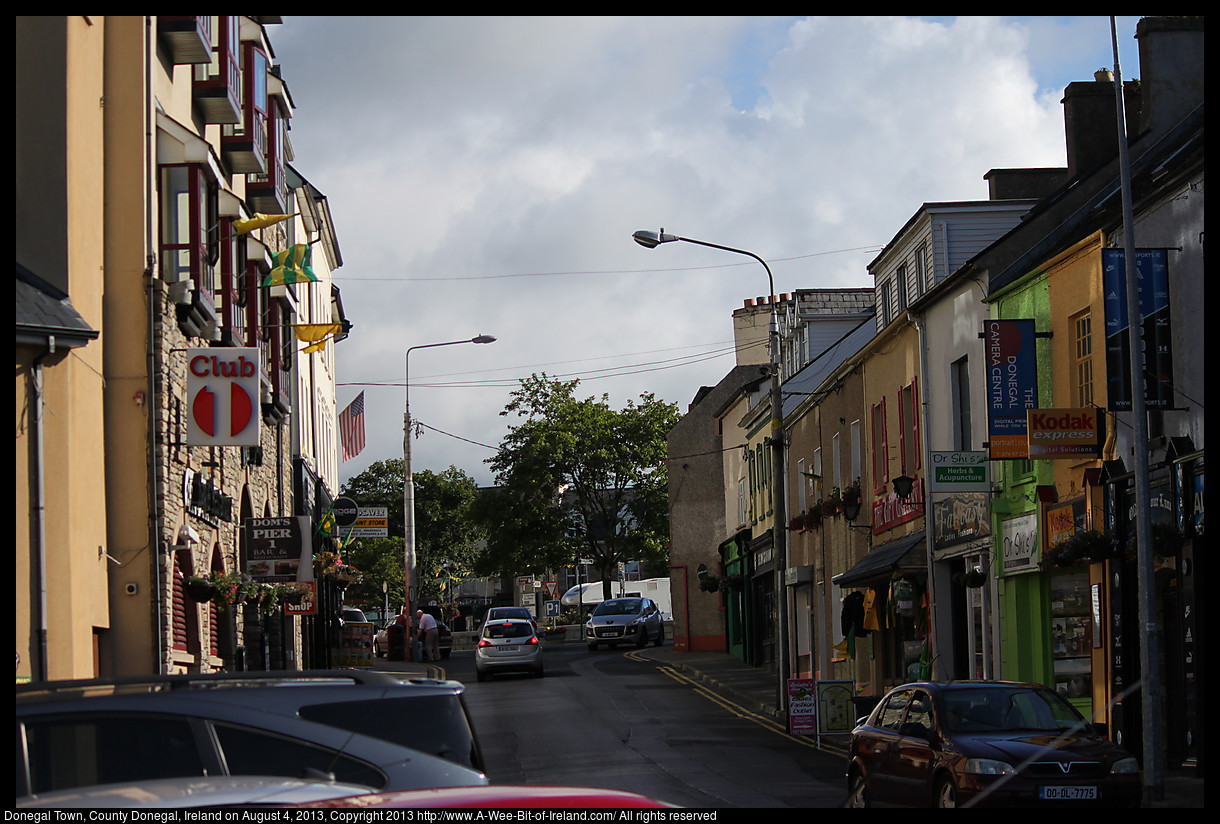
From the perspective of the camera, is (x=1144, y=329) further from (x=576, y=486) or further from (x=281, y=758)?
(x=576, y=486)

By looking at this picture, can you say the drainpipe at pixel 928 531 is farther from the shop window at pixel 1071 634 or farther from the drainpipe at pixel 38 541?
the drainpipe at pixel 38 541

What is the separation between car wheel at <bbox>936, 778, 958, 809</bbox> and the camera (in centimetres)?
1316

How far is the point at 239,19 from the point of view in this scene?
2770cm

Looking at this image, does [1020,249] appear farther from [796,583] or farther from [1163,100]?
[796,583]

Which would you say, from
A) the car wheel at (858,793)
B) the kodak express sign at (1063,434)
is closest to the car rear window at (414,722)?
the car wheel at (858,793)

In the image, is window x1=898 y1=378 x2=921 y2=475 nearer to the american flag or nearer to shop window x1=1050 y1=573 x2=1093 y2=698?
shop window x1=1050 y1=573 x2=1093 y2=698

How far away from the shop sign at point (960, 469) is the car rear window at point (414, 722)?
55.3 feet

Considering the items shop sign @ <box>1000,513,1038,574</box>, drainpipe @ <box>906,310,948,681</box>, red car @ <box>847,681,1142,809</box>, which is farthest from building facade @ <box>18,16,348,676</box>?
shop sign @ <box>1000,513,1038,574</box>

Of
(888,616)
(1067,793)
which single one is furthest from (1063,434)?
(888,616)

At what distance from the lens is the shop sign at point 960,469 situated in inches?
918

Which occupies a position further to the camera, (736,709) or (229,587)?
(736,709)

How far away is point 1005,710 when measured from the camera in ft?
46.8

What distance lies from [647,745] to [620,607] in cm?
3398
